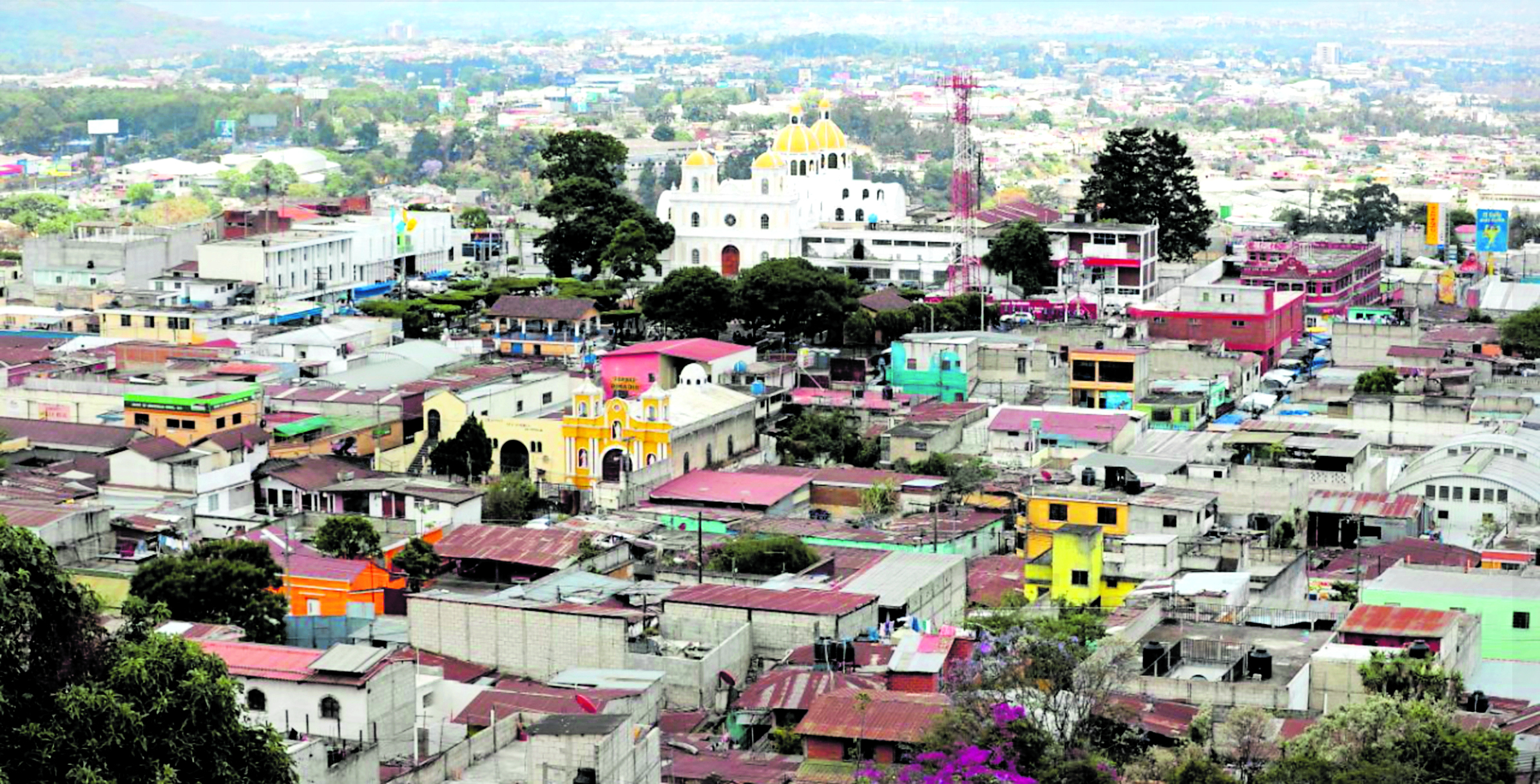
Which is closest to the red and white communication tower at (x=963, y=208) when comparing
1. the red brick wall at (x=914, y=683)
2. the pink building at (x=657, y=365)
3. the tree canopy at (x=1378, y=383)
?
the pink building at (x=657, y=365)

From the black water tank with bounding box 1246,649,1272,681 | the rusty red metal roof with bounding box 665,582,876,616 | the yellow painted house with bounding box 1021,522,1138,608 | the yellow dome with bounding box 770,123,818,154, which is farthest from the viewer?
the yellow dome with bounding box 770,123,818,154

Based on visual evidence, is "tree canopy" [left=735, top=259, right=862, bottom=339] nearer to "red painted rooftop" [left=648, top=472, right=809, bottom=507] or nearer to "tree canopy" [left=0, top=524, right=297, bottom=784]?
"red painted rooftop" [left=648, top=472, right=809, bottom=507]

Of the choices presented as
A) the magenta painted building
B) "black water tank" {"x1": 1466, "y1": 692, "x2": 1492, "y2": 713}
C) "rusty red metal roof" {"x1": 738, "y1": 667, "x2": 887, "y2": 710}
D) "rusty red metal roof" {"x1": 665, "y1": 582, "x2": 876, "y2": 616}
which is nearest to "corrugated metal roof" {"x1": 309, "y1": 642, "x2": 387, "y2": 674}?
"rusty red metal roof" {"x1": 738, "y1": 667, "x2": 887, "y2": 710}

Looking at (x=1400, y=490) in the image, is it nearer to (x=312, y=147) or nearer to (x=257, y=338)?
(x=257, y=338)

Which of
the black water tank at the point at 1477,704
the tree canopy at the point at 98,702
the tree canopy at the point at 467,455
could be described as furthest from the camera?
the tree canopy at the point at 467,455

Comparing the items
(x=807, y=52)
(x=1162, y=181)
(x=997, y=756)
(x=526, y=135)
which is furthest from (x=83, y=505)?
(x=807, y=52)

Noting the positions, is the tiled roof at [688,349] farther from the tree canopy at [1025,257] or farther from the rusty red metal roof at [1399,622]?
the rusty red metal roof at [1399,622]
